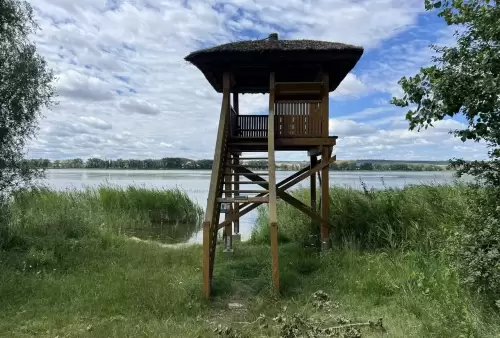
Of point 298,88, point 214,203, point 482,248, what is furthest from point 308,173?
point 482,248

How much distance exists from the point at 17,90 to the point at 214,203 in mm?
4914

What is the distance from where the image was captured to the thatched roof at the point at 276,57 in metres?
8.58

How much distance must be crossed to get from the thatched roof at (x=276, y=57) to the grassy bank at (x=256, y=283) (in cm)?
346

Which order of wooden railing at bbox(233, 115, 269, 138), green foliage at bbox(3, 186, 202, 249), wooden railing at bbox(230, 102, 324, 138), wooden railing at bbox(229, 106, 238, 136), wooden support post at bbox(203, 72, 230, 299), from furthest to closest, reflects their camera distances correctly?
wooden railing at bbox(233, 115, 269, 138), green foliage at bbox(3, 186, 202, 249), wooden railing at bbox(229, 106, 238, 136), wooden railing at bbox(230, 102, 324, 138), wooden support post at bbox(203, 72, 230, 299)

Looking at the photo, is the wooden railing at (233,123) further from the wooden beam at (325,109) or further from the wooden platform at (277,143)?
the wooden beam at (325,109)

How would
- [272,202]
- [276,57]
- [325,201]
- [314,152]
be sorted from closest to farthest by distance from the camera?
[272,202], [276,57], [325,201], [314,152]

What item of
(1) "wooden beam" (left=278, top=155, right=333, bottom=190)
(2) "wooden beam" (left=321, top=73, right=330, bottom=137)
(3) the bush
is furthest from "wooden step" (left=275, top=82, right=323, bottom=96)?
(3) the bush

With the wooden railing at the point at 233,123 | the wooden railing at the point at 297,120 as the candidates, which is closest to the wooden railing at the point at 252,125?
the wooden railing at the point at 233,123

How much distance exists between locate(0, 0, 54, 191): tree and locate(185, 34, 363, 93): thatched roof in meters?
3.29

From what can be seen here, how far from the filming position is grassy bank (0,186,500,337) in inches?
194

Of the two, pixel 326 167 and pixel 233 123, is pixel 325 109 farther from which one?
pixel 233 123

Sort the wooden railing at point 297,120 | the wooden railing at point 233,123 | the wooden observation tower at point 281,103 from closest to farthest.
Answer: the wooden observation tower at point 281,103 → the wooden railing at point 297,120 → the wooden railing at point 233,123

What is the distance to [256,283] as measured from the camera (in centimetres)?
714

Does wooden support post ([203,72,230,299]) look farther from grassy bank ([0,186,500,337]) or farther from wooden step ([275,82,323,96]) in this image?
wooden step ([275,82,323,96])
